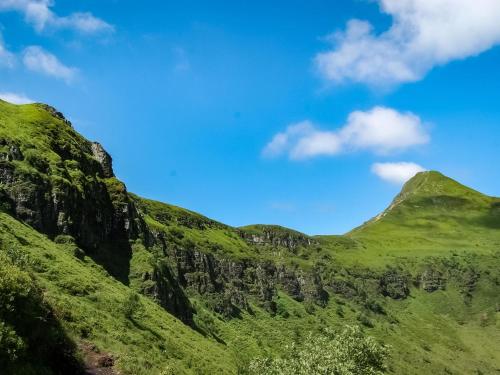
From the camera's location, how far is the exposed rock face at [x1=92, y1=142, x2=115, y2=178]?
340ft

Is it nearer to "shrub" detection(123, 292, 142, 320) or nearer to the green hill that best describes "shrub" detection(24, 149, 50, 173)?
the green hill

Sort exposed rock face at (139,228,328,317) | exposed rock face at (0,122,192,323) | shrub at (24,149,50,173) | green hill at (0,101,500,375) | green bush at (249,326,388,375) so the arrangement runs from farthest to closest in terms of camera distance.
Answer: exposed rock face at (139,228,328,317) → shrub at (24,149,50,173) → exposed rock face at (0,122,192,323) → green bush at (249,326,388,375) → green hill at (0,101,500,375)

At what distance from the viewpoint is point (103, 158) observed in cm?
10512

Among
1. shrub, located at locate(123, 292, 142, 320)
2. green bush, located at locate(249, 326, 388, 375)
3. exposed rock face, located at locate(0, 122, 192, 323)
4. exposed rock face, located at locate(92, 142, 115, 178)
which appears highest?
exposed rock face, located at locate(92, 142, 115, 178)

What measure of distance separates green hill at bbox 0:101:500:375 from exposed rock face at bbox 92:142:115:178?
31cm

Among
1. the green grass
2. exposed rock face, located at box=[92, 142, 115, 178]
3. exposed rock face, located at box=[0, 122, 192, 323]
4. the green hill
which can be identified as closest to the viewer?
the green hill

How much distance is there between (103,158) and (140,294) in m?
43.5

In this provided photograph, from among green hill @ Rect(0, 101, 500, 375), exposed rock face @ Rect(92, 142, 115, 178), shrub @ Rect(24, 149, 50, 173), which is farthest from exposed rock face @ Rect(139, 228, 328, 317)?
shrub @ Rect(24, 149, 50, 173)

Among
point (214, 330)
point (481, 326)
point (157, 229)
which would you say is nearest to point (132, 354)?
point (214, 330)

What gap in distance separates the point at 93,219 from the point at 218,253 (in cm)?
7413

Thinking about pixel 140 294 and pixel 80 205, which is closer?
pixel 140 294

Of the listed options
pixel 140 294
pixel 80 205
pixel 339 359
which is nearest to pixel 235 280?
pixel 140 294

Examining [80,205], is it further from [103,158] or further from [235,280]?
[235,280]

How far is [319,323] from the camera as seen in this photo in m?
143
